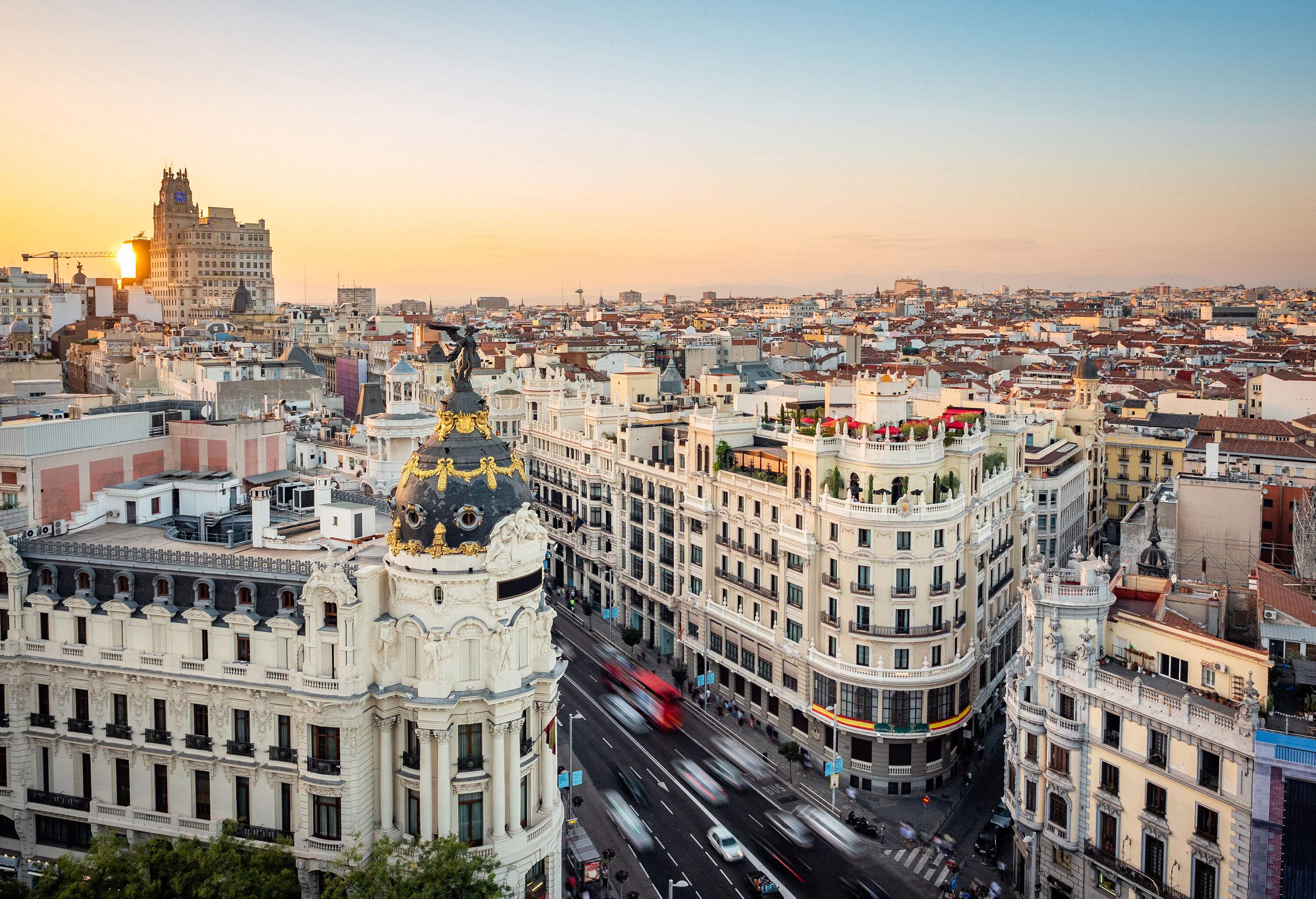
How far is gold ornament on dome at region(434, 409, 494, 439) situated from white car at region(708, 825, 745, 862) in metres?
30.3

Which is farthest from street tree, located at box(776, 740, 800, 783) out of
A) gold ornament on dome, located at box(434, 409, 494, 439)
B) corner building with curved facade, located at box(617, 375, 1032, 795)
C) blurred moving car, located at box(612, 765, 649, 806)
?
gold ornament on dome, located at box(434, 409, 494, 439)

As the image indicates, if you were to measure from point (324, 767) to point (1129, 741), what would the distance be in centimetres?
3799

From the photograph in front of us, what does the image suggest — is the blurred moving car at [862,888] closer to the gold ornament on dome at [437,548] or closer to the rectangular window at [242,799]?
the gold ornament on dome at [437,548]

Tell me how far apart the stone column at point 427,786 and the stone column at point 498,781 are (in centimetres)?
277

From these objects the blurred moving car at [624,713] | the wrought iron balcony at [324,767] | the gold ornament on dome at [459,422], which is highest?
the gold ornament on dome at [459,422]

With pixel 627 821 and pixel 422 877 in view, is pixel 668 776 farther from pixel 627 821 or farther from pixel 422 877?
pixel 422 877

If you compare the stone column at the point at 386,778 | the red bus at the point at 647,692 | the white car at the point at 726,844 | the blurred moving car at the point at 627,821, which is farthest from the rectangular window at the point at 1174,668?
the red bus at the point at 647,692

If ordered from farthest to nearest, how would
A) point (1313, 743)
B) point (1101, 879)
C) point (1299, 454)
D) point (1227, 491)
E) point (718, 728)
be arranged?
point (1299, 454) → point (718, 728) → point (1227, 491) → point (1101, 879) → point (1313, 743)

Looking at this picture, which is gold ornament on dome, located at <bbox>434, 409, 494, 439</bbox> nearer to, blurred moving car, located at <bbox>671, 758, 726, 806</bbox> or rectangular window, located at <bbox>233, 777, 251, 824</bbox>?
rectangular window, located at <bbox>233, 777, 251, 824</bbox>

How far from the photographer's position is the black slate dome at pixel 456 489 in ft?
159

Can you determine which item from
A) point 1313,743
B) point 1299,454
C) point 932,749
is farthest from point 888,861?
point 1299,454

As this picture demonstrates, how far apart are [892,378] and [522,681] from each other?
52.2 meters

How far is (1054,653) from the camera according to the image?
53.2 metres

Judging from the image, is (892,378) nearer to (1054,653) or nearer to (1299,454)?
(1054,653)
